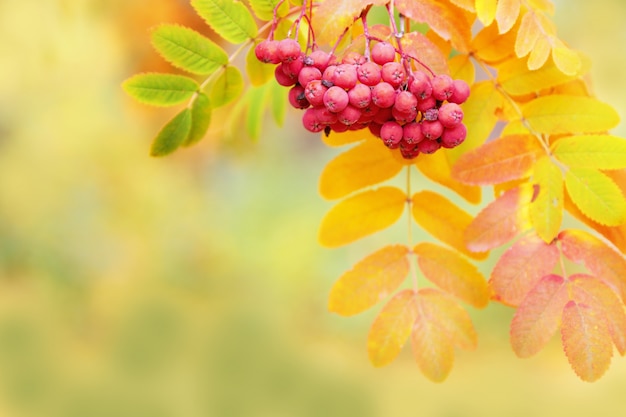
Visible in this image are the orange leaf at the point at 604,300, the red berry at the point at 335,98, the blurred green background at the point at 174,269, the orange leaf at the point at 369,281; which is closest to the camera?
the red berry at the point at 335,98

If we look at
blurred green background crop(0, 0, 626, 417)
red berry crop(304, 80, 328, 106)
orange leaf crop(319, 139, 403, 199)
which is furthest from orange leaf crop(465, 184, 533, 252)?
blurred green background crop(0, 0, 626, 417)

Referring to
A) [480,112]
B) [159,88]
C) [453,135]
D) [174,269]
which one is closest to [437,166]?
[480,112]

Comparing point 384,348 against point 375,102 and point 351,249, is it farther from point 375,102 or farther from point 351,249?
point 351,249

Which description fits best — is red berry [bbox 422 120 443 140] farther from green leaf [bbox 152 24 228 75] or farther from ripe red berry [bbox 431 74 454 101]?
green leaf [bbox 152 24 228 75]

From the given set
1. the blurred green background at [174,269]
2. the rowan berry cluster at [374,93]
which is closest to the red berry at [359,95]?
the rowan berry cluster at [374,93]

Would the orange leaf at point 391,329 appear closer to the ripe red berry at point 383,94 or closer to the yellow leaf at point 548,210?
the yellow leaf at point 548,210
